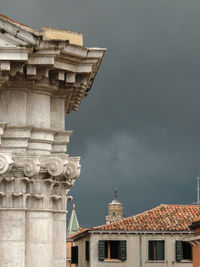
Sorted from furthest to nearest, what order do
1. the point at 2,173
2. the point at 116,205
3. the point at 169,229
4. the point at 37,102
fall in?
1. the point at 116,205
2. the point at 169,229
3. the point at 37,102
4. the point at 2,173

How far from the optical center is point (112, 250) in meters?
59.3

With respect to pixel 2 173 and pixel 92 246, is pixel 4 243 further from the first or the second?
pixel 92 246

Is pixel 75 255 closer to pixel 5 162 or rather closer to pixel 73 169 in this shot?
pixel 73 169

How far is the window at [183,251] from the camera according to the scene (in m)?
59.0

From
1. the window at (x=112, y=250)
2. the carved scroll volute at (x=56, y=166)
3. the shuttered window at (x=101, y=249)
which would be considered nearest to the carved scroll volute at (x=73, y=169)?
the carved scroll volute at (x=56, y=166)

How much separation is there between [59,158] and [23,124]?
2.99ft

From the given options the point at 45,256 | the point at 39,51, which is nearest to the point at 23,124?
the point at 39,51

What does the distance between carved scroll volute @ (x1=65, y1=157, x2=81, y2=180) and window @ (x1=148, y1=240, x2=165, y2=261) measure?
4540 cm

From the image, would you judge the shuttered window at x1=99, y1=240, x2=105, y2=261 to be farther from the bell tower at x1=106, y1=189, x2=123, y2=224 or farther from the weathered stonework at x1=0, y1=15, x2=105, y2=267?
the bell tower at x1=106, y1=189, x2=123, y2=224

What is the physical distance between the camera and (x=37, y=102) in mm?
14148

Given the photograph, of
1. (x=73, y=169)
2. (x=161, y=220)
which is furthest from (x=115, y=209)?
(x=73, y=169)

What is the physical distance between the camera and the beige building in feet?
191

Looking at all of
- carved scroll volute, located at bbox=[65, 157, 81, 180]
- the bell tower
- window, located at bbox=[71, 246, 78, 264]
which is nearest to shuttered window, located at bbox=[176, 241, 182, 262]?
window, located at bbox=[71, 246, 78, 264]

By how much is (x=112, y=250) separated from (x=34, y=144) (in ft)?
152
